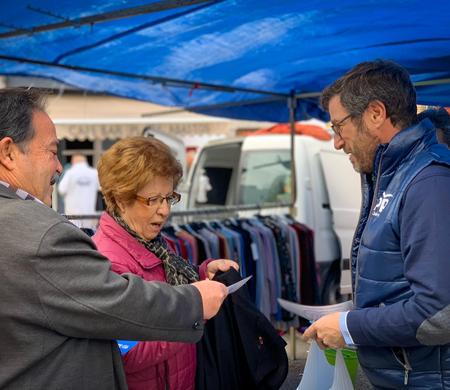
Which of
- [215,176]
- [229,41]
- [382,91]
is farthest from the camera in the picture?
[215,176]

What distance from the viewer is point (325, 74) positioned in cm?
475

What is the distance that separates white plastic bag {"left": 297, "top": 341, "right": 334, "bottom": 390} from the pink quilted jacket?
0.45m

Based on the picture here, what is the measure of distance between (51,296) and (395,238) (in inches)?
38.6

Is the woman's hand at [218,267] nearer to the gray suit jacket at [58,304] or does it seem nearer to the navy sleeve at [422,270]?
the navy sleeve at [422,270]

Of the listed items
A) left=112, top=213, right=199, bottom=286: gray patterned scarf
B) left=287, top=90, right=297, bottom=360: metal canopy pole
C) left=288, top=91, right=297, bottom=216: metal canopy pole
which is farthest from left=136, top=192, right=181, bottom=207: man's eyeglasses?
left=288, top=91, right=297, bottom=216: metal canopy pole

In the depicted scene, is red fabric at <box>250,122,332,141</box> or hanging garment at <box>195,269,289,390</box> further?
red fabric at <box>250,122,332,141</box>

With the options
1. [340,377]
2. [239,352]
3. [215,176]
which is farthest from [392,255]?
[215,176]

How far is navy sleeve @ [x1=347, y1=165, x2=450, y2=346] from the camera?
1568 millimetres

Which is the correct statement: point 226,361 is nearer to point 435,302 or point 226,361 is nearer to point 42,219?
point 435,302

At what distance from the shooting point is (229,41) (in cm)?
385

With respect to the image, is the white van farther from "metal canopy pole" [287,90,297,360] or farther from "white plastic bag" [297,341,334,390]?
"white plastic bag" [297,341,334,390]

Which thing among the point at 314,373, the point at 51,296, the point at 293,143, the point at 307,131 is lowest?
the point at 314,373

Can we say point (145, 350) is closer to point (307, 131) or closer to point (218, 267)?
point (218, 267)

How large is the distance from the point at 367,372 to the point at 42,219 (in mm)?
1152
